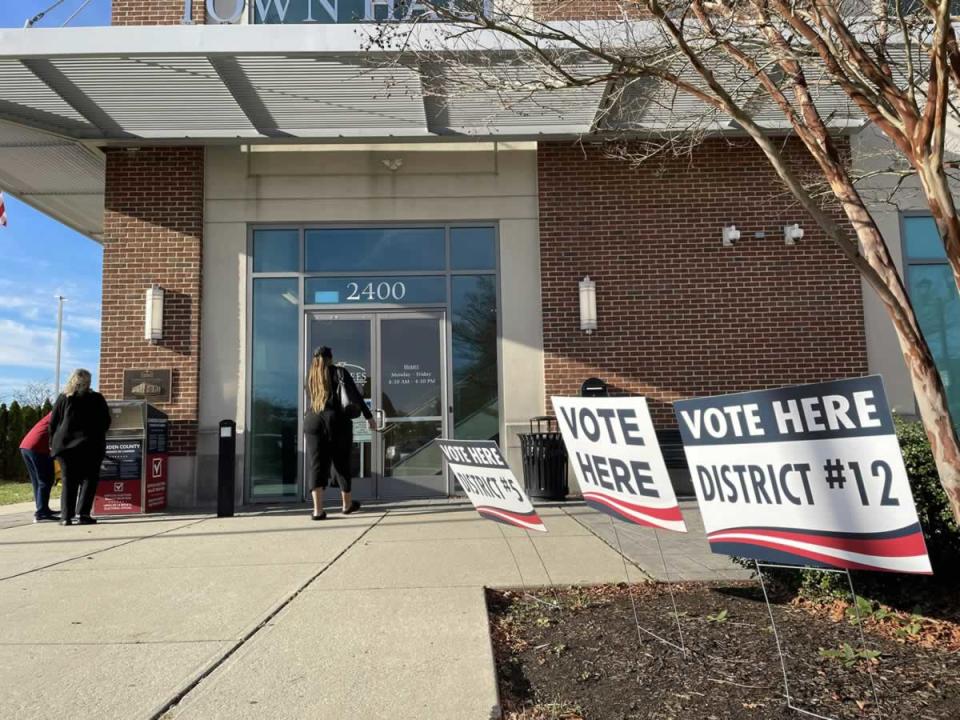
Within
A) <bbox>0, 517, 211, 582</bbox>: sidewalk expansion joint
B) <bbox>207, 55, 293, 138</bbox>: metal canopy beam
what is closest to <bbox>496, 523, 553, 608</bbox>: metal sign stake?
<bbox>0, 517, 211, 582</bbox>: sidewalk expansion joint

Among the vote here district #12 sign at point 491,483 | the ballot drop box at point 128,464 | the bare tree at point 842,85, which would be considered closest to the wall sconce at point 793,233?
the bare tree at point 842,85

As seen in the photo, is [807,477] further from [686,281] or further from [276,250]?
[276,250]

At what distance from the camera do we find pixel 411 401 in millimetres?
9867

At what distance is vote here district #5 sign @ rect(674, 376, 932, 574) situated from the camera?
8.05 feet

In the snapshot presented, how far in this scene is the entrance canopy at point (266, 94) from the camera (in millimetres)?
7500

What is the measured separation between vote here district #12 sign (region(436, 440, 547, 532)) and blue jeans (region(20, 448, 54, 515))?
6046mm

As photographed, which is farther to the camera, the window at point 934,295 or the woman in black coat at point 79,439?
the window at point 934,295

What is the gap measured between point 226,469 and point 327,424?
59.7 inches

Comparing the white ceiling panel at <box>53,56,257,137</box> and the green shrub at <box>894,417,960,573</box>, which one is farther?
the white ceiling panel at <box>53,56,257,137</box>

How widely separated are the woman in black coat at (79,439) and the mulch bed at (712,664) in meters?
5.64

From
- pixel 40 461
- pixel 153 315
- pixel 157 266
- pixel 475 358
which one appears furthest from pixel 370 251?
pixel 40 461

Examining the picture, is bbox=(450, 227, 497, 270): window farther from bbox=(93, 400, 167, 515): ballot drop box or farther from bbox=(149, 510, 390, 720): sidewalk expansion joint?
bbox=(149, 510, 390, 720): sidewalk expansion joint

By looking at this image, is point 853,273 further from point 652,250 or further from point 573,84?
point 573,84

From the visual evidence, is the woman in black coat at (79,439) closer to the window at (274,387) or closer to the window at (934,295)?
the window at (274,387)
